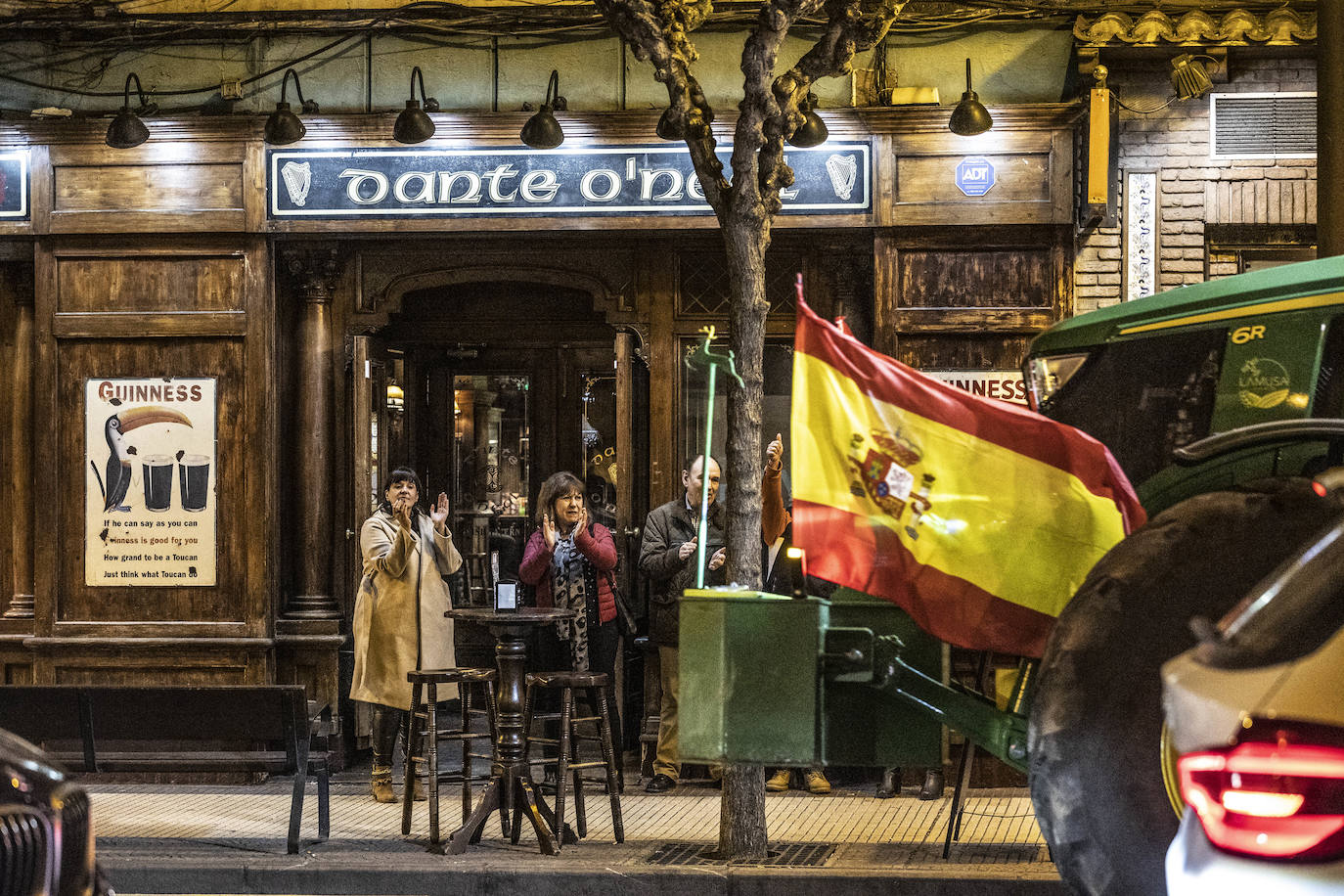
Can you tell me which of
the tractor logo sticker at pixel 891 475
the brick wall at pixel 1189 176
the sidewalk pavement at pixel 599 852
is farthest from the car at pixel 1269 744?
the brick wall at pixel 1189 176

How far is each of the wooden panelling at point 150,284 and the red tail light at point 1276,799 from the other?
344 inches

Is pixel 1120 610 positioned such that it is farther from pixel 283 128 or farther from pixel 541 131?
pixel 283 128

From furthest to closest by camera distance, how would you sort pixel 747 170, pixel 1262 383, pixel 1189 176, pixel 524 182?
pixel 524 182 → pixel 1189 176 → pixel 747 170 → pixel 1262 383

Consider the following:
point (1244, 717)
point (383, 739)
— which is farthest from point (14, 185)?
point (1244, 717)

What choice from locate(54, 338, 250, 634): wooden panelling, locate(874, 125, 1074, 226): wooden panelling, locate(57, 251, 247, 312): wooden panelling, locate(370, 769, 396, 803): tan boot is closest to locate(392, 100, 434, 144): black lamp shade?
locate(57, 251, 247, 312): wooden panelling

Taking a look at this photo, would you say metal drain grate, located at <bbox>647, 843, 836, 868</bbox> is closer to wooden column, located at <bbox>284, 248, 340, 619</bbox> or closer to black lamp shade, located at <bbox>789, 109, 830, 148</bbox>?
wooden column, located at <bbox>284, 248, 340, 619</bbox>

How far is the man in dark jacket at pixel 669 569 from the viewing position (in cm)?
963

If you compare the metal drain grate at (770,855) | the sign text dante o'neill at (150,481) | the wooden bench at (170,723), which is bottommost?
the metal drain grate at (770,855)

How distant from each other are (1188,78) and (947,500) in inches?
223

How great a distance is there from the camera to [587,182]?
1023cm

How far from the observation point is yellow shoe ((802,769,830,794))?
9.70m

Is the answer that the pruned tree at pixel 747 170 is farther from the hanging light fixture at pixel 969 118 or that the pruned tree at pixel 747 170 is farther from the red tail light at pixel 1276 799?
the red tail light at pixel 1276 799

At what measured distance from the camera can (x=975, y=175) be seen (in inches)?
396

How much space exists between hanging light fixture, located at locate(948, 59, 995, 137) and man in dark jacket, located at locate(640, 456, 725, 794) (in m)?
2.72
